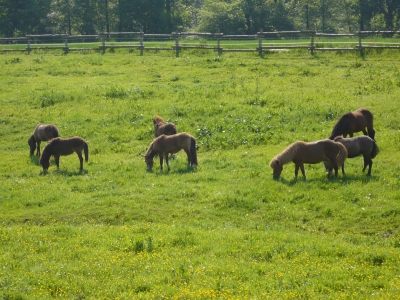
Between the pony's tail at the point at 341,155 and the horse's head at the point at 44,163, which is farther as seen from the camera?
the horse's head at the point at 44,163

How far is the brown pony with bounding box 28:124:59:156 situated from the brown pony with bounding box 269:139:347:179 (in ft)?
29.3

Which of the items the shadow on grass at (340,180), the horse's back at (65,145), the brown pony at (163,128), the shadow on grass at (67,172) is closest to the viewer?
the shadow on grass at (340,180)

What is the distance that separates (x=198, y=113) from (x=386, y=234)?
1242cm

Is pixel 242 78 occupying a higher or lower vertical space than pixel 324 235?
higher

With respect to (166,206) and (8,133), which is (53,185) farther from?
(8,133)

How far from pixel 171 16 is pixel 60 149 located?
5131 centimetres

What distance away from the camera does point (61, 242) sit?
12.3 metres

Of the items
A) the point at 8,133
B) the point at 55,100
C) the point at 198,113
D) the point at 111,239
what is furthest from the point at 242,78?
the point at 111,239

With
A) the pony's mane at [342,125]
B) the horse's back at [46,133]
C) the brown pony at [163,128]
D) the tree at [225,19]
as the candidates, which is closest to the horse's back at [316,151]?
the pony's mane at [342,125]

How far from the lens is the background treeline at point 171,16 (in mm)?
64000

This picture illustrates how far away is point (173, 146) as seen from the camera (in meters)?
18.3

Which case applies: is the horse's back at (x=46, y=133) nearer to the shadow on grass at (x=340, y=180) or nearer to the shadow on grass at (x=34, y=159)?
the shadow on grass at (x=34, y=159)

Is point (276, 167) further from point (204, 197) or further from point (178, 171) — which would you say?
point (178, 171)

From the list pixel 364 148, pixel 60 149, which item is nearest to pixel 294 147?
pixel 364 148
